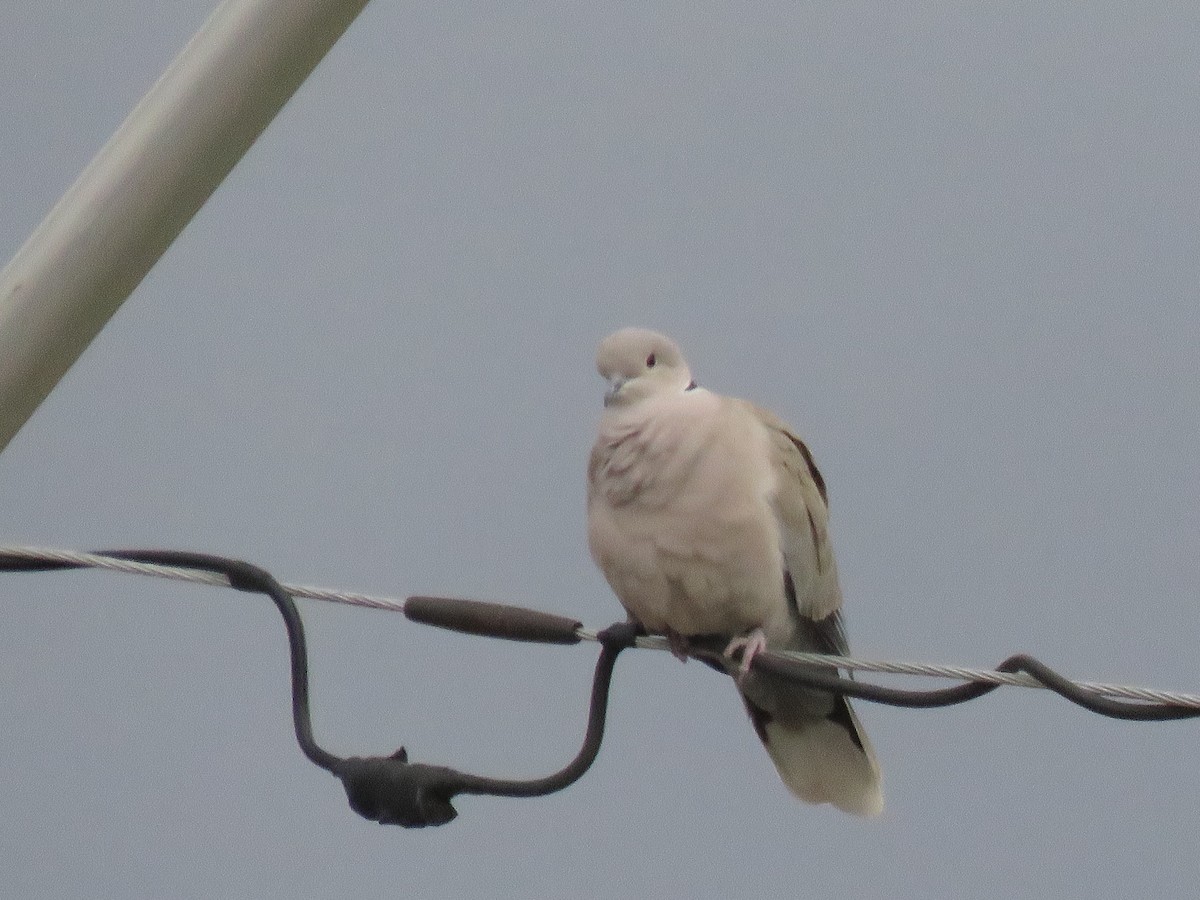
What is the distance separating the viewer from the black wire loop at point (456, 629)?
249 cm

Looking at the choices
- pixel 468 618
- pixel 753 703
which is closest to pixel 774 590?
pixel 753 703

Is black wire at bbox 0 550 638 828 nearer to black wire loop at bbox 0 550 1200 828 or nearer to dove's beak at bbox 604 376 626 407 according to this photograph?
black wire loop at bbox 0 550 1200 828

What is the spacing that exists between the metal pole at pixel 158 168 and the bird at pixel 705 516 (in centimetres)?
142

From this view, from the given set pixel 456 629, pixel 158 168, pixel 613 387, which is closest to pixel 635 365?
pixel 613 387

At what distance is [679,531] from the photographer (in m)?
3.53

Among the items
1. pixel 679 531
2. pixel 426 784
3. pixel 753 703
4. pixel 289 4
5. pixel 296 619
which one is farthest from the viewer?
pixel 753 703

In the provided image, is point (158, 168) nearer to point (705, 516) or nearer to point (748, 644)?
point (705, 516)

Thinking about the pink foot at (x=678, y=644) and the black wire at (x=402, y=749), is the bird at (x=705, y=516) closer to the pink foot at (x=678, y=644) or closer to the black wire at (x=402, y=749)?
the pink foot at (x=678, y=644)

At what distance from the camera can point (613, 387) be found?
3.69 meters

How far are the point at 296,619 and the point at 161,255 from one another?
0.68m

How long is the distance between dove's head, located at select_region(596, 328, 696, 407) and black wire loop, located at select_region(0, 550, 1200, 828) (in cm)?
84

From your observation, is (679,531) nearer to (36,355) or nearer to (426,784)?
(426,784)

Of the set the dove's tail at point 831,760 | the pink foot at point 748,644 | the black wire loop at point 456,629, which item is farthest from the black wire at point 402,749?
the dove's tail at point 831,760

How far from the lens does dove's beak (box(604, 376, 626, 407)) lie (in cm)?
368
